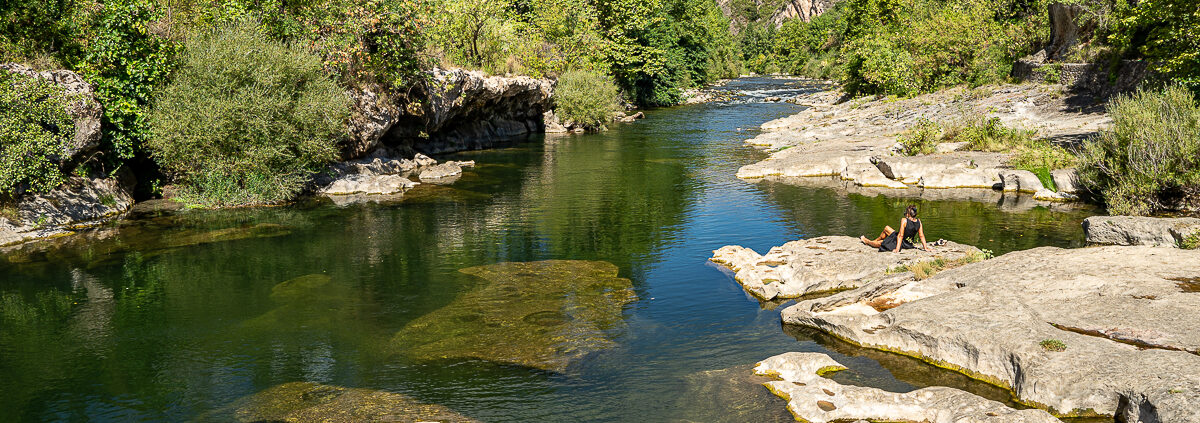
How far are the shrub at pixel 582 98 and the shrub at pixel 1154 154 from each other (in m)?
39.7

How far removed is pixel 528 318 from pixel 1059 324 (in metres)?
10.5

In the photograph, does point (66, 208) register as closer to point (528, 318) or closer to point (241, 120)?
point (241, 120)

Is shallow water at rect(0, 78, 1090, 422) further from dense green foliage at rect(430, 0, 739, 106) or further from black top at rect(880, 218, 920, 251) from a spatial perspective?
dense green foliage at rect(430, 0, 739, 106)

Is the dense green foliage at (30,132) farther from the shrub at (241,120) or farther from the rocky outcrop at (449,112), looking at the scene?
the rocky outcrop at (449,112)

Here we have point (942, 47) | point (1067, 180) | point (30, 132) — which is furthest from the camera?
point (942, 47)

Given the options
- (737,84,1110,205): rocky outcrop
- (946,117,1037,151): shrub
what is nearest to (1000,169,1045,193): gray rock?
(737,84,1110,205): rocky outcrop

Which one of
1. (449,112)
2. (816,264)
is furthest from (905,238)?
(449,112)

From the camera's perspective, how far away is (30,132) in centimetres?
2520

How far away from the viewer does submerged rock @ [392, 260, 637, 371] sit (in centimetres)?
1596

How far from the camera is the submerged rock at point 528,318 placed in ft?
52.4

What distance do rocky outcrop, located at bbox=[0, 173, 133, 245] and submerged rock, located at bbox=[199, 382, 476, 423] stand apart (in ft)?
57.2

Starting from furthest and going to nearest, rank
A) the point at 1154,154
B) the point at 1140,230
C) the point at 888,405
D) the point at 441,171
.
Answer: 1. the point at 441,171
2. the point at 1154,154
3. the point at 1140,230
4. the point at 888,405

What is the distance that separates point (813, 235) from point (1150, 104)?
1224cm

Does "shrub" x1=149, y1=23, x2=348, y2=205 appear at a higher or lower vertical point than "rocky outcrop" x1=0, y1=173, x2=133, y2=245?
higher
